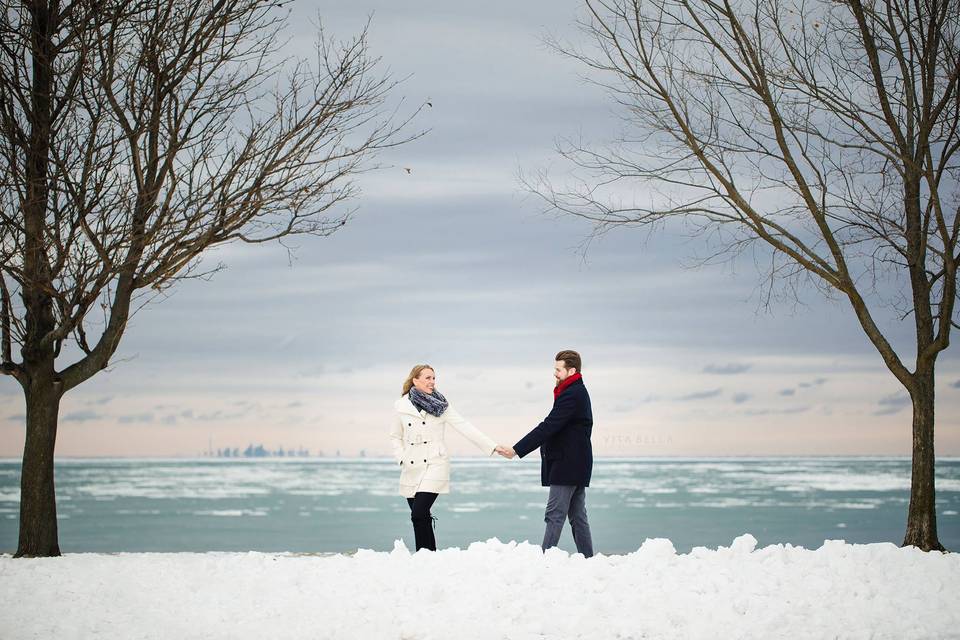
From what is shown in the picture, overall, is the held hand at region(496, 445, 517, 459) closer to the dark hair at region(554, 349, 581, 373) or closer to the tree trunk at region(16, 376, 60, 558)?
the dark hair at region(554, 349, 581, 373)

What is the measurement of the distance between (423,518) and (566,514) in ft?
4.38

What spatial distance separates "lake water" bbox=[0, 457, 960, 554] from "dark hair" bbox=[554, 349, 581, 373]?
24352 millimetres

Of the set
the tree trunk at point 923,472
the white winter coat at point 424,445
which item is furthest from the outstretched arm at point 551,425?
the tree trunk at point 923,472

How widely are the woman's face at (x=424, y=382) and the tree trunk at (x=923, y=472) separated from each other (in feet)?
18.5

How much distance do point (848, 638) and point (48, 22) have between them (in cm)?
978

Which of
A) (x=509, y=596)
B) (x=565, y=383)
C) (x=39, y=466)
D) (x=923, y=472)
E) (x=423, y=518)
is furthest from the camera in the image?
(x=923, y=472)

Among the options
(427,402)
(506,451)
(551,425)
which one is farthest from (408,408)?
(551,425)

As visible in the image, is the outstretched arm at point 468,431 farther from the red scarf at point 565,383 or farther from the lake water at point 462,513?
the lake water at point 462,513

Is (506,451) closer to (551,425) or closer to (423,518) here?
(551,425)

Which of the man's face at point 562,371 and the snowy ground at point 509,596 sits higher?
the man's face at point 562,371

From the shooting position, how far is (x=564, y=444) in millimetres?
8883

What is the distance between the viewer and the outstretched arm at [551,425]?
880 cm

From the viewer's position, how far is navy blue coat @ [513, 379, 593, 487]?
28.9ft

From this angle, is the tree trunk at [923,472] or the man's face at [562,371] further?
the tree trunk at [923,472]
